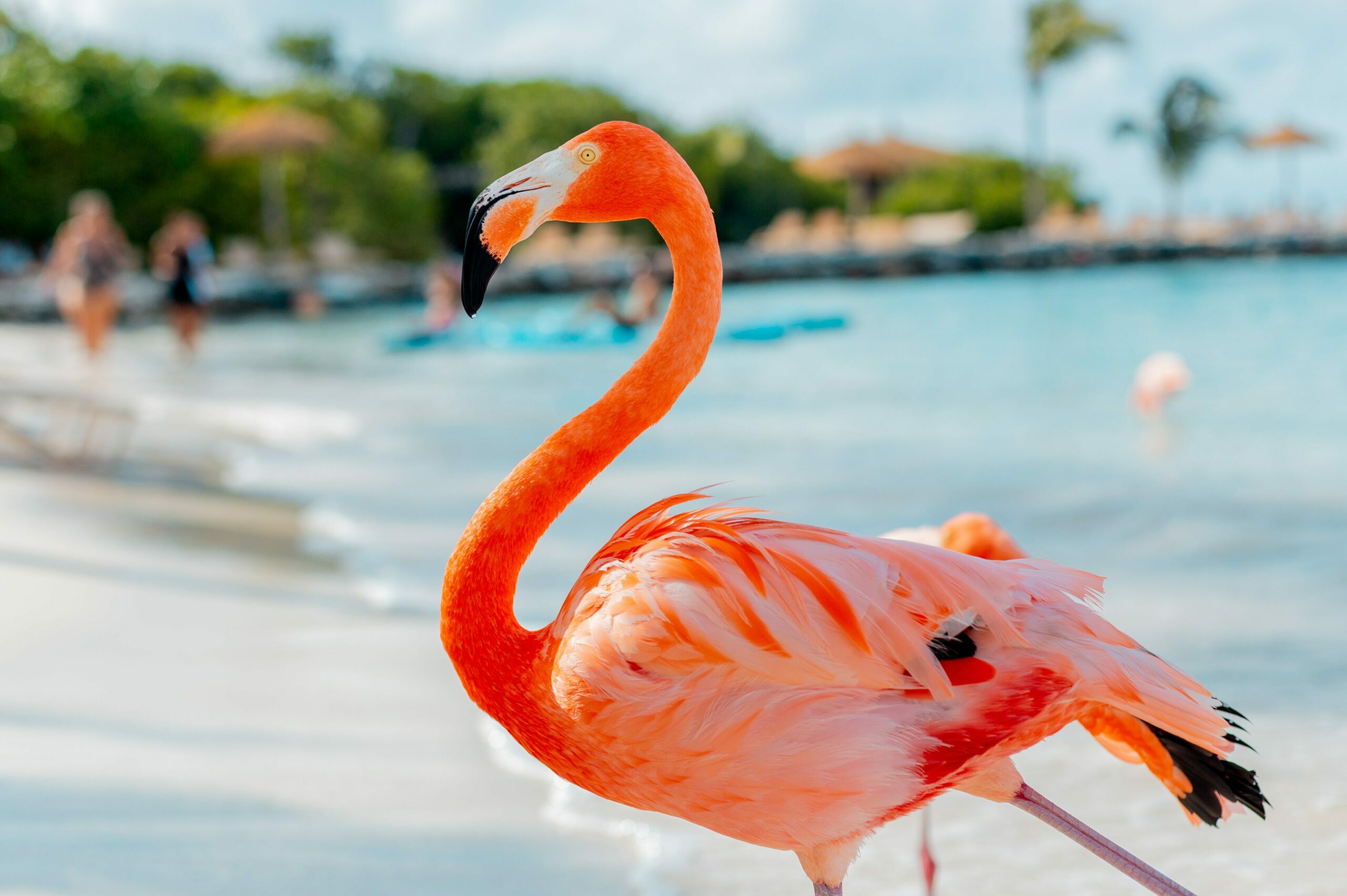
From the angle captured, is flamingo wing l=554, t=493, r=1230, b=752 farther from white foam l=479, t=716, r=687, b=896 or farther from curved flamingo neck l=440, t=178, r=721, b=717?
white foam l=479, t=716, r=687, b=896

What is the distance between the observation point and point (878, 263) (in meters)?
46.4

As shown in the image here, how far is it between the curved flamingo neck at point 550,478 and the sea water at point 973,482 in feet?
1.13

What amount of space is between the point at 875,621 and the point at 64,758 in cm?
265

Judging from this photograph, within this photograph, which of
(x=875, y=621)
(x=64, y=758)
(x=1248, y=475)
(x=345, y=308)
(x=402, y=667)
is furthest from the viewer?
(x=345, y=308)

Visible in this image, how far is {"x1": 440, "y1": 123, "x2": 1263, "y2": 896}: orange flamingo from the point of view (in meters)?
2.01

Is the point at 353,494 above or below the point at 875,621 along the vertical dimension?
Answer: below

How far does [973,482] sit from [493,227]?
7445 mm

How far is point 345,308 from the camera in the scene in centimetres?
3538

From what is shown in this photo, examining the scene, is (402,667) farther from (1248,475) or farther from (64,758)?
(1248,475)

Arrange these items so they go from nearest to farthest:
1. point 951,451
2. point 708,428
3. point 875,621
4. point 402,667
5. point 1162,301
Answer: point 875,621
point 402,667
point 951,451
point 708,428
point 1162,301

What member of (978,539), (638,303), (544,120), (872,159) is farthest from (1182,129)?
(978,539)

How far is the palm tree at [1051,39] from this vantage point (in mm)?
50781

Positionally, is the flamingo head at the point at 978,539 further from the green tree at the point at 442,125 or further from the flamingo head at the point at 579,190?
the green tree at the point at 442,125

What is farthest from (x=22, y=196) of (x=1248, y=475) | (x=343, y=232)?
(x=1248, y=475)
